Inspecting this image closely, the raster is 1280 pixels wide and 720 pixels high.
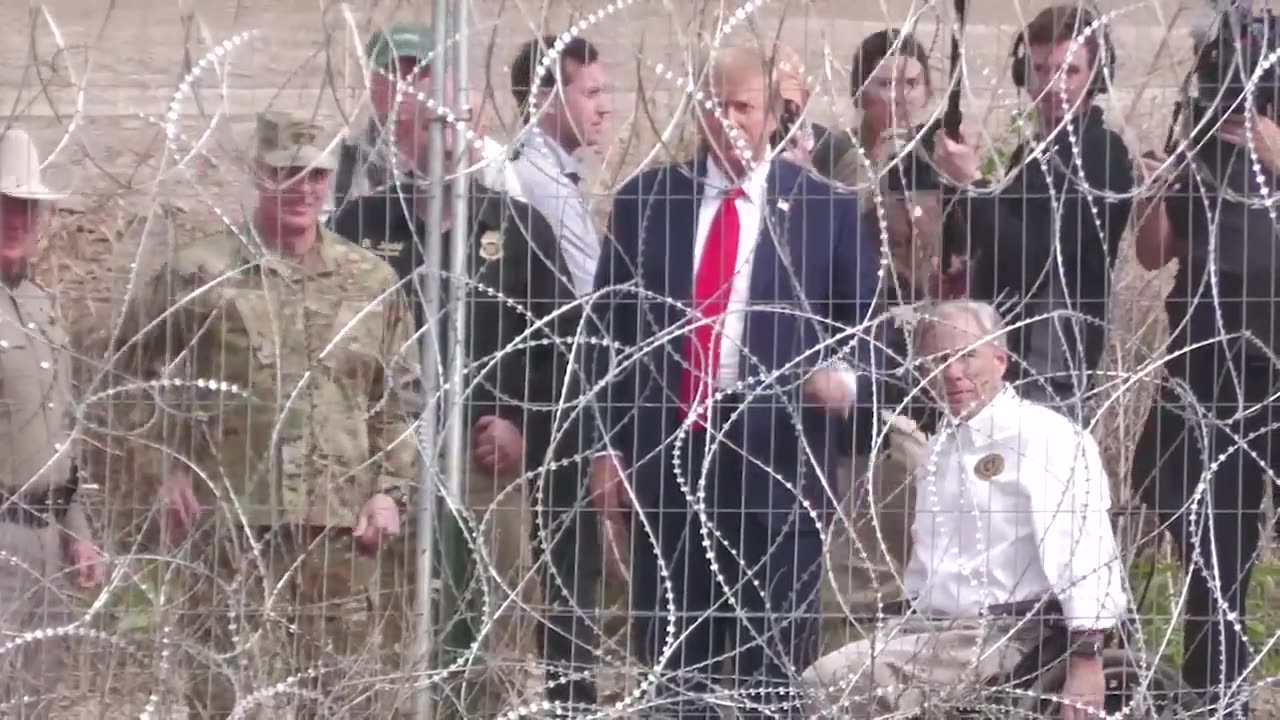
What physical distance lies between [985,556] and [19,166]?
2554 millimetres

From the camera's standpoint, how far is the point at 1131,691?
498 centimetres

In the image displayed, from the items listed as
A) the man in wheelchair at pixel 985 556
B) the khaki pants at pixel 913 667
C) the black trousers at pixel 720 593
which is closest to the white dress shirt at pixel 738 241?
the black trousers at pixel 720 593

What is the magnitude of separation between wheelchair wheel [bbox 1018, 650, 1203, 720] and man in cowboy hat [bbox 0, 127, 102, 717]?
2.32 meters

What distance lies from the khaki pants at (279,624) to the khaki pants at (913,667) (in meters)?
1.11

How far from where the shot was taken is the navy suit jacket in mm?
4949

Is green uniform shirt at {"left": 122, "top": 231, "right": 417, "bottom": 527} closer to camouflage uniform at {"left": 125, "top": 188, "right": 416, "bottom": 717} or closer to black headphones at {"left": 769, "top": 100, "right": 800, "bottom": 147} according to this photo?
camouflage uniform at {"left": 125, "top": 188, "right": 416, "bottom": 717}

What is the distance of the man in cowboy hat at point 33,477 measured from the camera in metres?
5.08

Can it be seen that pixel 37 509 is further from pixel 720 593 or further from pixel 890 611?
pixel 890 611

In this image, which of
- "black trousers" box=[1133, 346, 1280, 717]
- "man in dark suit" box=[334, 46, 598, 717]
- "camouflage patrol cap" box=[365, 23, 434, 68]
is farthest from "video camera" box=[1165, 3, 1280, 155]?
"camouflage patrol cap" box=[365, 23, 434, 68]

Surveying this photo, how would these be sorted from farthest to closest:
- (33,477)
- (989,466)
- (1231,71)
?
1. (33,477)
2. (989,466)
3. (1231,71)

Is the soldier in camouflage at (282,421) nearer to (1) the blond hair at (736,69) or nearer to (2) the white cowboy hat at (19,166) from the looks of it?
(2) the white cowboy hat at (19,166)

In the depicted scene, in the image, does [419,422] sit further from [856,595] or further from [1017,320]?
[1017,320]

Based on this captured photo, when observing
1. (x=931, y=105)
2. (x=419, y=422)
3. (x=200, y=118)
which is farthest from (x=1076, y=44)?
(x=200, y=118)

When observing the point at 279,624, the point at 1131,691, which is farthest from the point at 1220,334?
the point at 279,624
